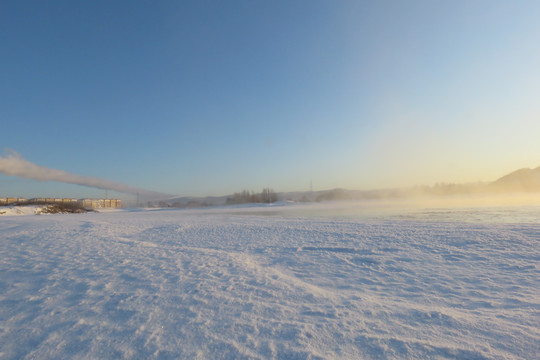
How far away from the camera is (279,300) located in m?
3.68

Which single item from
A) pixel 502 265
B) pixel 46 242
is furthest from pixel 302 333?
pixel 46 242

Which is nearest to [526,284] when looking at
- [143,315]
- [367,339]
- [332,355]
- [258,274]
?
[367,339]

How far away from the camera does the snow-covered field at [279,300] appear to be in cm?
261

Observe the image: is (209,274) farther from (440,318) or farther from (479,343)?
(479,343)

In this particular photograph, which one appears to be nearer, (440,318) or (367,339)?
(367,339)

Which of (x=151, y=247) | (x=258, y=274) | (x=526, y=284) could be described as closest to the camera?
(x=526, y=284)

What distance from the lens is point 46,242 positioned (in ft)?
25.3

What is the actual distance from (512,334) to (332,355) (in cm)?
198

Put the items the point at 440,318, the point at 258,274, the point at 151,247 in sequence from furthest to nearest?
the point at 151,247 < the point at 258,274 < the point at 440,318

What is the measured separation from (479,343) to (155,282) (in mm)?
4460

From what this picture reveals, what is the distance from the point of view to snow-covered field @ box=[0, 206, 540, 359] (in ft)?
8.55

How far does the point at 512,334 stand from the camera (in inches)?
107

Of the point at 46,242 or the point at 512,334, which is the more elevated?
the point at 46,242

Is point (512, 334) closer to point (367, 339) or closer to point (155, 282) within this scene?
point (367, 339)
